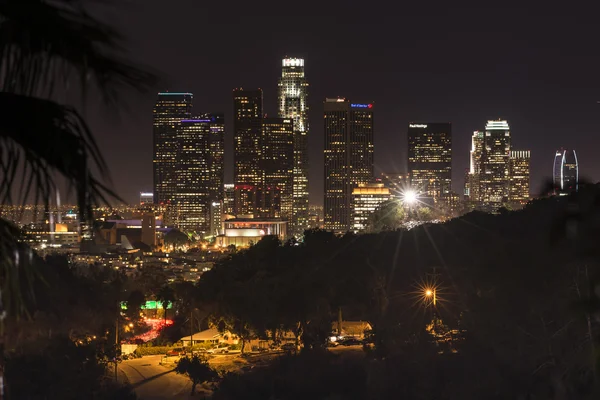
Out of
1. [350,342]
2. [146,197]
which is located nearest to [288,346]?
[350,342]

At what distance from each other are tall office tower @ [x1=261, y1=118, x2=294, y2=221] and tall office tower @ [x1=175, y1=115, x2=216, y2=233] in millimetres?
7297

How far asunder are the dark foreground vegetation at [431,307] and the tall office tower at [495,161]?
7531 cm

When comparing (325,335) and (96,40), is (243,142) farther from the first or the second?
(96,40)

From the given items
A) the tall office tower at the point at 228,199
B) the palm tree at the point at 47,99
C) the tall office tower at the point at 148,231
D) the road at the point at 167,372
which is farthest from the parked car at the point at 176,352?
the tall office tower at the point at 228,199

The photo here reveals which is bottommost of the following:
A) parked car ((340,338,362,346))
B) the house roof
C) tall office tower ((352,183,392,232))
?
the house roof

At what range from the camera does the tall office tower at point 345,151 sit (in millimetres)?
101938

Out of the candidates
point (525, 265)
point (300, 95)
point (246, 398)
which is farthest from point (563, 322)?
point (300, 95)

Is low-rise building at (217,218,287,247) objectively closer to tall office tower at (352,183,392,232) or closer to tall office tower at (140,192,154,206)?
tall office tower at (352,183,392,232)

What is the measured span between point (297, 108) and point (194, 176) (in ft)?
68.6

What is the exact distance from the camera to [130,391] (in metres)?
14.5

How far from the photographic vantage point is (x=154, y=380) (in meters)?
16.5

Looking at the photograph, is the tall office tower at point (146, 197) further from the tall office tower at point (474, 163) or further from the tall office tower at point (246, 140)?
the tall office tower at point (474, 163)

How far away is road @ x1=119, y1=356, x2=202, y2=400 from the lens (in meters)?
15.3

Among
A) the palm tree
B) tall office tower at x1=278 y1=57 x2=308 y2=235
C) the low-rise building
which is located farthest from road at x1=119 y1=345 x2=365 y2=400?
tall office tower at x1=278 y1=57 x2=308 y2=235
